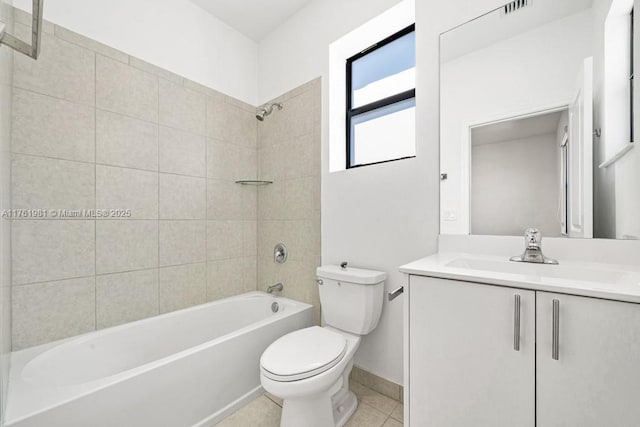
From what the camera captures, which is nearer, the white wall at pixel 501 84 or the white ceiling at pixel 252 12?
the white wall at pixel 501 84

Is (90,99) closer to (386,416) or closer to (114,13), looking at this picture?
(114,13)

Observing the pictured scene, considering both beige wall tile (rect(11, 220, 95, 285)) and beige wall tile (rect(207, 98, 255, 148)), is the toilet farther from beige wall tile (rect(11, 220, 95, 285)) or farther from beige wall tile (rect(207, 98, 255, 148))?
beige wall tile (rect(207, 98, 255, 148))

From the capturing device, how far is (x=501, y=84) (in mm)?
1237

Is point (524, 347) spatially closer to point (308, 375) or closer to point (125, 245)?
point (308, 375)

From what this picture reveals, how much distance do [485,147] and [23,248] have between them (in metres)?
2.30

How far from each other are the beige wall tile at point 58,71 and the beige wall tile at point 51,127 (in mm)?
45

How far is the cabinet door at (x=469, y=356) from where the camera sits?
74 cm

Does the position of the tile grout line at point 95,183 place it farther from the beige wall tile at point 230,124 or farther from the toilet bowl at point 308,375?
the toilet bowl at point 308,375

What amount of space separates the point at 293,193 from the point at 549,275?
1.59 meters

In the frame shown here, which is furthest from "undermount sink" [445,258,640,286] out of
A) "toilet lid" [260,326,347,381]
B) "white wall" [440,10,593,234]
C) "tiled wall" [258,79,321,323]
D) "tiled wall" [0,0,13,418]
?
"tiled wall" [0,0,13,418]

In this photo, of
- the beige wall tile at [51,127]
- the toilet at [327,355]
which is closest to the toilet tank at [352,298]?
the toilet at [327,355]

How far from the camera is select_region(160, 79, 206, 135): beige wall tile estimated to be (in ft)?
5.89

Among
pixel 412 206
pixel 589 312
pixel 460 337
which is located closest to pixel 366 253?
pixel 412 206

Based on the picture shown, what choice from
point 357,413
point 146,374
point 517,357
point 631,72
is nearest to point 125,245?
point 146,374
